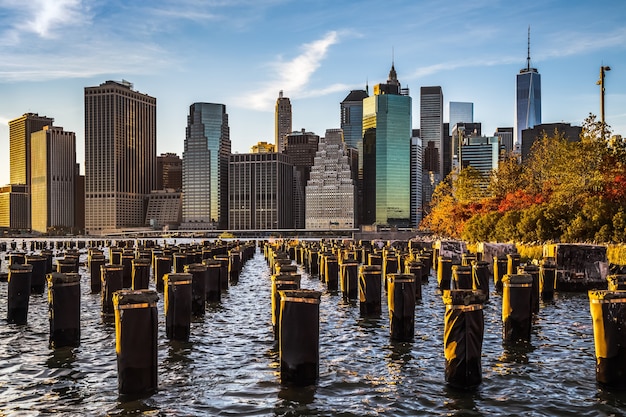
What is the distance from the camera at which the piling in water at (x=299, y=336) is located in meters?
14.0

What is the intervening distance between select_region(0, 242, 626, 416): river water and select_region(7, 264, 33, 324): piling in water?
377 millimetres

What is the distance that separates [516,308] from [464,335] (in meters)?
5.78

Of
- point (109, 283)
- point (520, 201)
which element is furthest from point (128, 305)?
point (520, 201)

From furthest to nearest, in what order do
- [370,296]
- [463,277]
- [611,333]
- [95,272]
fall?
[95,272] < [463,277] < [370,296] < [611,333]

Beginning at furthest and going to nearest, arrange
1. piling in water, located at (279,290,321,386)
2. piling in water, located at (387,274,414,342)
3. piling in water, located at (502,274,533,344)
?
piling in water, located at (387,274,414,342) < piling in water, located at (502,274,533,344) < piling in water, located at (279,290,321,386)

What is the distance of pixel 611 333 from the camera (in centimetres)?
1348

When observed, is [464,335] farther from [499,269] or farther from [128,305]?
[499,269]

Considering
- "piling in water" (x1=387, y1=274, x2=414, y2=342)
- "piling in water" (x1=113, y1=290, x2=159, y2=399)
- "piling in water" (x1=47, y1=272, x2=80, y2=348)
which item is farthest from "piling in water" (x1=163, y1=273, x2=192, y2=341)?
"piling in water" (x1=387, y1=274, x2=414, y2=342)

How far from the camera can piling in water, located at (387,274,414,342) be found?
747 inches

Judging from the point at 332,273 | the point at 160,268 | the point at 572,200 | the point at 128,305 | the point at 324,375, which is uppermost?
the point at 572,200

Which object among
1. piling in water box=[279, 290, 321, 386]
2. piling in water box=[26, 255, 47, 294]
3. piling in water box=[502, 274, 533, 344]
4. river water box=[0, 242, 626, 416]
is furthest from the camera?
piling in water box=[26, 255, 47, 294]

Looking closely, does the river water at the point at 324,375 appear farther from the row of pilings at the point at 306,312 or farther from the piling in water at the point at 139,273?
the piling in water at the point at 139,273

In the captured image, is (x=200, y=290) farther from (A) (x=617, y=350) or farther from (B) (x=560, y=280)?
(B) (x=560, y=280)

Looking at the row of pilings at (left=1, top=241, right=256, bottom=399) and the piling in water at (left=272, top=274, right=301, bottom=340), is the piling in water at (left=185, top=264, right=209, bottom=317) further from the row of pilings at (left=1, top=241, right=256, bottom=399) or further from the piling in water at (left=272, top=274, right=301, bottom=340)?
the piling in water at (left=272, top=274, right=301, bottom=340)
